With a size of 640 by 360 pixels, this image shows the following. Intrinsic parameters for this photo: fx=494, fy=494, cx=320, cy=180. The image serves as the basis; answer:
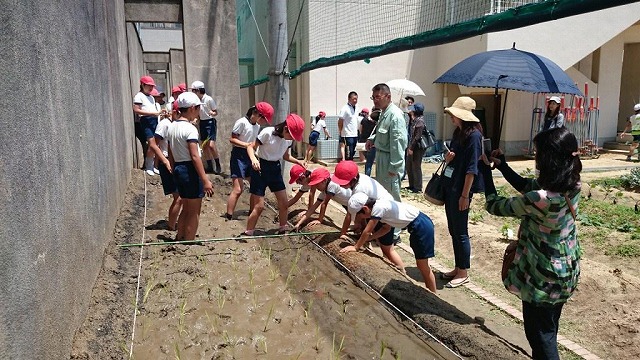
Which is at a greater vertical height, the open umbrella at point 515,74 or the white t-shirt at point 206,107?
the open umbrella at point 515,74

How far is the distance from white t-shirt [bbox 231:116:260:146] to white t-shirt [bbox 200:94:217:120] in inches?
89.3

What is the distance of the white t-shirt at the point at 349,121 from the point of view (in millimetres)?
10578

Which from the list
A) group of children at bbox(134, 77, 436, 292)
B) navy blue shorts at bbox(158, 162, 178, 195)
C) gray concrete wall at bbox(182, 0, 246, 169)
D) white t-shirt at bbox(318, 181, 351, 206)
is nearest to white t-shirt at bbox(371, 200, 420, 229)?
group of children at bbox(134, 77, 436, 292)

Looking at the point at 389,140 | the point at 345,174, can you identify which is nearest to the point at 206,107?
the point at 389,140

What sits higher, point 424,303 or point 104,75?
point 104,75

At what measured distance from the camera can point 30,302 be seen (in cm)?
209

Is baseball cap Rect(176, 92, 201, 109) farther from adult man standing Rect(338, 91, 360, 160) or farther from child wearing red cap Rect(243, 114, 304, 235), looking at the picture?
adult man standing Rect(338, 91, 360, 160)

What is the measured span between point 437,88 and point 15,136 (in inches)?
548

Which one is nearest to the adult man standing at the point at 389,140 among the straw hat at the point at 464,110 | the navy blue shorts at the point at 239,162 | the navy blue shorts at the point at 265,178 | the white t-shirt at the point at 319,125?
the straw hat at the point at 464,110

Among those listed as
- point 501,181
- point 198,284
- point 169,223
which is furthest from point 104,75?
point 501,181

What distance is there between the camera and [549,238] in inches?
110

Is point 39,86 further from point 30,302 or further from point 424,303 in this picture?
point 424,303

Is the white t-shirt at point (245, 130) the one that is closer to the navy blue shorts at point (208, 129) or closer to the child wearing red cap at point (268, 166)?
the child wearing red cap at point (268, 166)

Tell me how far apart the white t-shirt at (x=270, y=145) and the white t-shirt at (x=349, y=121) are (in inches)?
203
